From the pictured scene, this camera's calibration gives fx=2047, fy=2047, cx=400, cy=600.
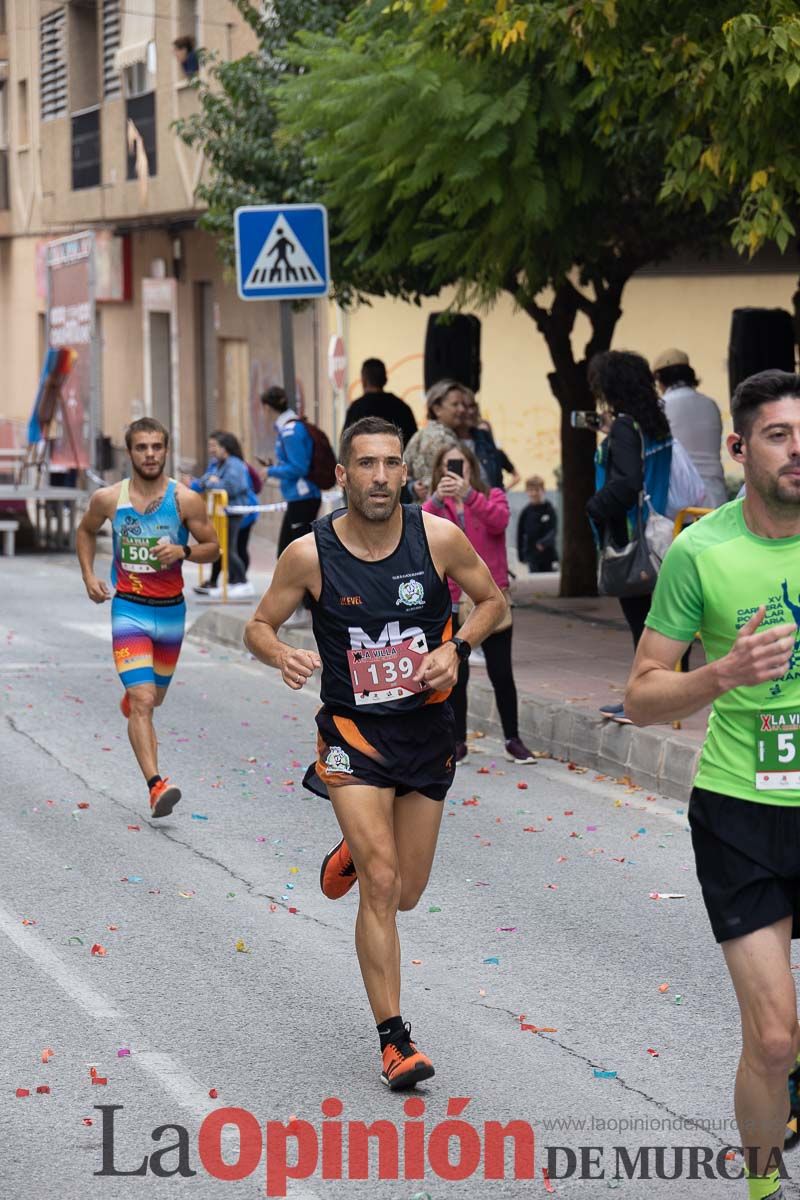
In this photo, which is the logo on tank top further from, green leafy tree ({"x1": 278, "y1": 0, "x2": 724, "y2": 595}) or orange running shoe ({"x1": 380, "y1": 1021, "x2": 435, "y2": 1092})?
orange running shoe ({"x1": 380, "y1": 1021, "x2": 435, "y2": 1092})

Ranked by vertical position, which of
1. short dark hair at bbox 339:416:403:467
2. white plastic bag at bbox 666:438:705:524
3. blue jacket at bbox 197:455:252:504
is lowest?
blue jacket at bbox 197:455:252:504

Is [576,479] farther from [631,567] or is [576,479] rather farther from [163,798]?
[163,798]

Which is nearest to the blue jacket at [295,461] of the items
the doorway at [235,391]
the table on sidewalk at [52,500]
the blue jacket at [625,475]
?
the blue jacket at [625,475]

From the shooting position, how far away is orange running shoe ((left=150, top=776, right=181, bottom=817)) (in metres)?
9.21

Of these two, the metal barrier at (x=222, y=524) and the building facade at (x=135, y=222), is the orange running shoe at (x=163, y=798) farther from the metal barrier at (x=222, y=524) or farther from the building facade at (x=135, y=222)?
the building facade at (x=135, y=222)

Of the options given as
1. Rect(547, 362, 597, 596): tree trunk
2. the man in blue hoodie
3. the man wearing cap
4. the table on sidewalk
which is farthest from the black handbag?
the table on sidewalk

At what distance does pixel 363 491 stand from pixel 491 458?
601cm

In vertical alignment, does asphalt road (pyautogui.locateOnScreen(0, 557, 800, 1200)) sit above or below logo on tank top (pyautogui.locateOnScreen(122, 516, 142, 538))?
below

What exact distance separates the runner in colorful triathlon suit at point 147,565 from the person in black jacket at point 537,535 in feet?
42.4

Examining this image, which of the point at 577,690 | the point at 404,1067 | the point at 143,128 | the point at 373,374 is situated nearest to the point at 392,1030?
the point at 404,1067

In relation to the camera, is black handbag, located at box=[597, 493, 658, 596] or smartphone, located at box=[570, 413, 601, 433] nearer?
black handbag, located at box=[597, 493, 658, 596]

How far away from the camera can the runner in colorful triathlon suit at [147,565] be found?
31.3 ft

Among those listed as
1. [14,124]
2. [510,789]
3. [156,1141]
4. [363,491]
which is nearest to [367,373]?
[510,789]

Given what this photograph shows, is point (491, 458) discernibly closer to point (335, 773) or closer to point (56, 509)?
point (335, 773)
